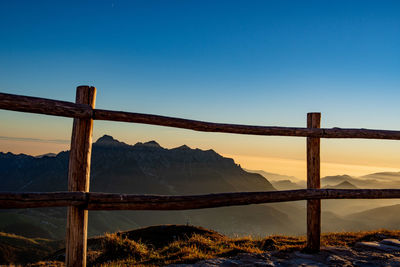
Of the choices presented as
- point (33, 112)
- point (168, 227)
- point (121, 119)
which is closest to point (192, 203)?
point (121, 119)

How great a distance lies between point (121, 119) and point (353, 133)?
379 centimetres

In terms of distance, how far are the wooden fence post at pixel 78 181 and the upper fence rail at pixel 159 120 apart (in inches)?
7.2

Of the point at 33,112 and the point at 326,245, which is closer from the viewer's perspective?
the point at 33,112

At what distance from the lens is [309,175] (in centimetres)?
498

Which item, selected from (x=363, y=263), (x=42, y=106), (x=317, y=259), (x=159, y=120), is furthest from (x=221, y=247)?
(x=42, y=106)

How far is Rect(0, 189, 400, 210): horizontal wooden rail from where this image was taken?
3.24m

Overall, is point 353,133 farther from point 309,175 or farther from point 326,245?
point 326,245

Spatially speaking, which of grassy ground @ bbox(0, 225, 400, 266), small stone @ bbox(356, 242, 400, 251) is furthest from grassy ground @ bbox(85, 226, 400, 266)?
small stone @ bbox(356, 242, 400, 251)

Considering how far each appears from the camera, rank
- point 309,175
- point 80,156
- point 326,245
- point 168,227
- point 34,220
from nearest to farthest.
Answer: point 80,156 < point 309,175 < point 326,245 < point 168,227 < point 34,220

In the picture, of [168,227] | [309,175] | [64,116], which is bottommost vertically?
[168,227]

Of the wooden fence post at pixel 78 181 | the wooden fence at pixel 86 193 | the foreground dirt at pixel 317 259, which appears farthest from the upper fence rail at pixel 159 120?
the foreground dirt at pixel 317 259

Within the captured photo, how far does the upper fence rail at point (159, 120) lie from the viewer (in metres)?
3.29

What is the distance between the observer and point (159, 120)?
397 centimetres

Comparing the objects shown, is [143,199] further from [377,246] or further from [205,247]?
[377,246]
